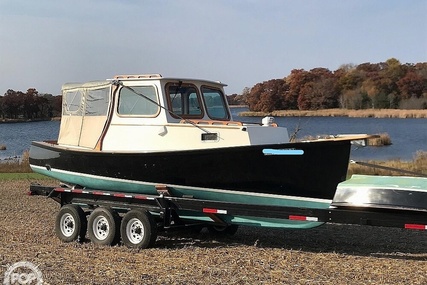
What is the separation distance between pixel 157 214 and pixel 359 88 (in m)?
68.6

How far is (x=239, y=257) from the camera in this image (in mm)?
8062

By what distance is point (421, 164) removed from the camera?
24172 millimetres

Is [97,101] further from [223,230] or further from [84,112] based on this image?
[223,230]

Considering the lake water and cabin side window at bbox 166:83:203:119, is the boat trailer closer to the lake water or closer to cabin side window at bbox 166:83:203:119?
cabin side window at bbox 166:83:203:119

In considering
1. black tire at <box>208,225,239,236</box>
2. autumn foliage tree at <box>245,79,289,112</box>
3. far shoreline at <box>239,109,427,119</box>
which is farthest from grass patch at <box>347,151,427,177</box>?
far shoreline at <box>239,109,427,119</box>

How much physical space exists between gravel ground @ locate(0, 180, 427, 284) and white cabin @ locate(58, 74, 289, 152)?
162 centimetres

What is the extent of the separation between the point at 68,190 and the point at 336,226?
506cm

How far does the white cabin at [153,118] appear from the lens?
8.56 metres

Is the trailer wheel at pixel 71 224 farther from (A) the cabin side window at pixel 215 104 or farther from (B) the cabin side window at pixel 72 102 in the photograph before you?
(A) the cabin side window at pixel 215 104

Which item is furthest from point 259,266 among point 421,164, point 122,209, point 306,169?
point 421,164

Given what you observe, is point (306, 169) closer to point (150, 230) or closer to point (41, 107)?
point (150, 230)

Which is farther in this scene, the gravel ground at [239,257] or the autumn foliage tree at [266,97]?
the autumn foliage tree at [266,97]

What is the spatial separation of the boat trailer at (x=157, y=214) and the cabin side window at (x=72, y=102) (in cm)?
146

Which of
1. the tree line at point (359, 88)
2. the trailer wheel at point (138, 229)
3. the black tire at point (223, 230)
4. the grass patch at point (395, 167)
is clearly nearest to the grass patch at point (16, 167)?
the grass patch at point (395, 167)
